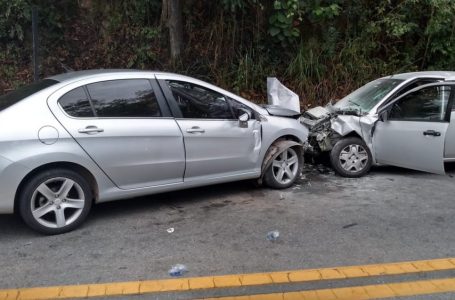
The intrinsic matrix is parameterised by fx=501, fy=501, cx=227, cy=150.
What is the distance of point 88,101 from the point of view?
16.3 ft

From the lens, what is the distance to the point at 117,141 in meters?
4.96

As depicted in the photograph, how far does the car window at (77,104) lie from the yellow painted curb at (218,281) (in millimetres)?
1785

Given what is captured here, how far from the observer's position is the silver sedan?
4.57 meters

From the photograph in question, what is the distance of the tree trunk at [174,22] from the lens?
9.82m

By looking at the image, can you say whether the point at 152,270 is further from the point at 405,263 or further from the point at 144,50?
the point at 144,50

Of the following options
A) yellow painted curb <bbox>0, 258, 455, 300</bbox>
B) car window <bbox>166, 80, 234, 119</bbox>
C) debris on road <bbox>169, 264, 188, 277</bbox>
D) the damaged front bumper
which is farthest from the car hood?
debris on road <bbox>169, 264, 188, 277</bbox>

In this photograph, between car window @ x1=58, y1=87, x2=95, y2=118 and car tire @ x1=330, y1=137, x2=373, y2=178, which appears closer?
car window @ x1=58, y1=87, x2=95, y2=118

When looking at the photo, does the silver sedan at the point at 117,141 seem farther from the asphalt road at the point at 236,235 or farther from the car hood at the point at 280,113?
the asphalt road at the point at 236,235

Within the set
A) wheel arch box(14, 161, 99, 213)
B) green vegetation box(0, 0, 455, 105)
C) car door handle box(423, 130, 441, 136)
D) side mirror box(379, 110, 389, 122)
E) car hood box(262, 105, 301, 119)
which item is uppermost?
green vegetation box(0, 0, 455, 105)

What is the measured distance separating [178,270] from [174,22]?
6.85 m

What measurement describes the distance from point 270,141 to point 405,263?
2360 millimetres

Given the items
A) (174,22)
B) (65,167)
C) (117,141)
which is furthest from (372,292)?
(174,22)

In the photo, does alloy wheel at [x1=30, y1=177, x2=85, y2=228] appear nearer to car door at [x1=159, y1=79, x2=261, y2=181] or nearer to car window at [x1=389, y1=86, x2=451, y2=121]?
car door at [x1=159, y1=79, x2=261, y2=181]

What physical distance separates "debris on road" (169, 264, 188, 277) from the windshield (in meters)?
4.19
